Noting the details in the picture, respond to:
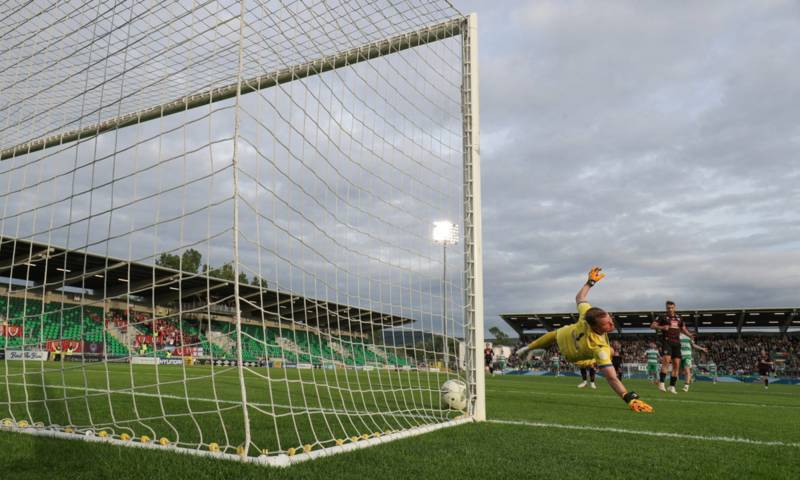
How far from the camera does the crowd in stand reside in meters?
36.1

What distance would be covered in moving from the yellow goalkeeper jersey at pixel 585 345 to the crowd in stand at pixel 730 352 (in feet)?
96.3

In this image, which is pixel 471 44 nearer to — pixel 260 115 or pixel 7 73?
pixel 260 115

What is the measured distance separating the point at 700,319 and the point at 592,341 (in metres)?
38.1

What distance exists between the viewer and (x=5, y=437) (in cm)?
381

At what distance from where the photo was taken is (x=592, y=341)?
20.0 feet

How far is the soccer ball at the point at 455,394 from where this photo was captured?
5.66m

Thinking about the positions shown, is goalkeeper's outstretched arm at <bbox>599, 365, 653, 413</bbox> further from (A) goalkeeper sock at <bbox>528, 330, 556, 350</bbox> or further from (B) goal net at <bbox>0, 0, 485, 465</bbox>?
(B) goal net at <bbox>0, 0, 485, 465</bbox>

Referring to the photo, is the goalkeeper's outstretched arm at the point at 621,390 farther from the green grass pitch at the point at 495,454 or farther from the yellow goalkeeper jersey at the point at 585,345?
the green grass pitch at the point at 495,454

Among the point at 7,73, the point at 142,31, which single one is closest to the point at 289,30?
the point at 142,31

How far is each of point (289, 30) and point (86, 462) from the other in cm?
362

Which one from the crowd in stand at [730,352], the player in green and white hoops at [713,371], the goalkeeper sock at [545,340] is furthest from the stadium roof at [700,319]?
the goalkeeper sock at [545,340]

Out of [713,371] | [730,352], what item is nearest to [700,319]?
[730,352]

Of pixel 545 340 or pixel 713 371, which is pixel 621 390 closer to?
pixel 545 340

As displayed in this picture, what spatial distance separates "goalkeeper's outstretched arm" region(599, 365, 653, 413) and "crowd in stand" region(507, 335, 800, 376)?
29.0 meters
